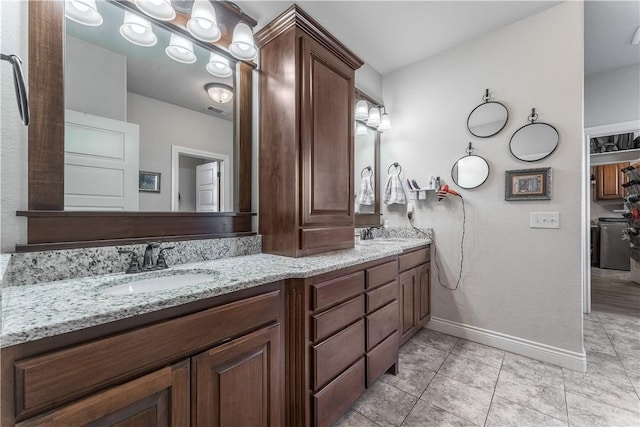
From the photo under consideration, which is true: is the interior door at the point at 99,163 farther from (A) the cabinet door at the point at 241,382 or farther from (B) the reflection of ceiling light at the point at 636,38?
(B) the reflection of ceiling light at the point at 636,38

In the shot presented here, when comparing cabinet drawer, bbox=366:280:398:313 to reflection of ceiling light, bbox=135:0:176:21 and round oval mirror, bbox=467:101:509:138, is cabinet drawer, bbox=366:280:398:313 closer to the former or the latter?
round oval mirror, bbox=467:101:509:138

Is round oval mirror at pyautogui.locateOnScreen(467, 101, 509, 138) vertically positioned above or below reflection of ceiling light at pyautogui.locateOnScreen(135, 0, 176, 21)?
below

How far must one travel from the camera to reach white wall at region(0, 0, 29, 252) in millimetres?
989

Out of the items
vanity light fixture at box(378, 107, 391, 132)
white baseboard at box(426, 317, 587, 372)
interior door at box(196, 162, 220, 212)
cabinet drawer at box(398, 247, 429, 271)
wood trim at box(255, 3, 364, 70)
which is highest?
wood trim at box(255, 3, 364, 70)

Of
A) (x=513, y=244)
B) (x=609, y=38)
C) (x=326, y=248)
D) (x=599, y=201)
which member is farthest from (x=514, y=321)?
(x=599, y=201)

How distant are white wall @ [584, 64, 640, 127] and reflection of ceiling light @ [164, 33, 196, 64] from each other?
4044 mm

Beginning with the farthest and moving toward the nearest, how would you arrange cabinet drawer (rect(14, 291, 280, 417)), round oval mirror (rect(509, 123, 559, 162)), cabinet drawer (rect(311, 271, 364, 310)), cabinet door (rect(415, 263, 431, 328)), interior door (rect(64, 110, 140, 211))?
cabinet door (rect(415, 263, 431, 328)), round oval mirror (rect(509, 123, 559, 162)), cabinet drawer (rect(311, 271, 364, 310)), interior door (rect(64, 110, 140, 211)), cabinet drawer (rect(14, 291, 280, 417))

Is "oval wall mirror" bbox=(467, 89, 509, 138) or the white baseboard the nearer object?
the white baseboard

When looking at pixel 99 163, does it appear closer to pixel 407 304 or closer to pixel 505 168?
pixel 407 304

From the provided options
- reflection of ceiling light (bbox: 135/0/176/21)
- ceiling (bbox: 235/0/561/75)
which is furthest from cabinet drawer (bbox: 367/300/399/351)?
ceiling (bbox: 235/0/561/75)

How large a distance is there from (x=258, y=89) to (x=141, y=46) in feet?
2.23

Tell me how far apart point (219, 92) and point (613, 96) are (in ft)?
13.2

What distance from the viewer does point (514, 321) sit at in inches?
88.4

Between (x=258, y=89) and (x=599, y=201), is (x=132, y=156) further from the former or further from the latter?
(x=599, y=201)
